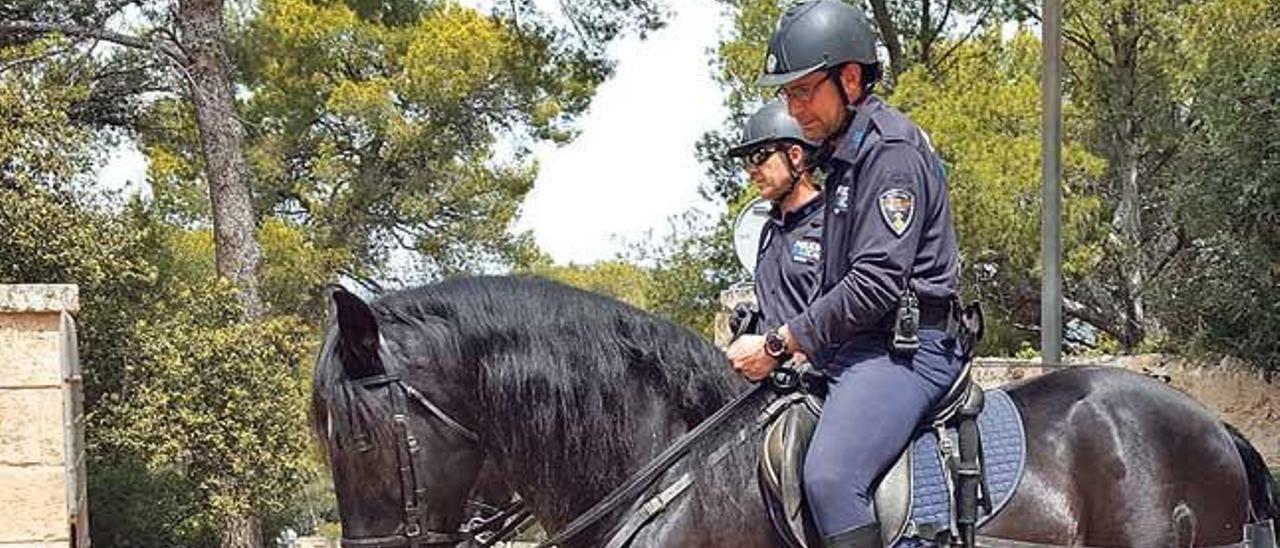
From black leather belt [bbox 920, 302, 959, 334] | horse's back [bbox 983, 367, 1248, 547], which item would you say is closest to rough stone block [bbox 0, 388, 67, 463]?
horse's back [bbox 983, 367, 1248, 547]

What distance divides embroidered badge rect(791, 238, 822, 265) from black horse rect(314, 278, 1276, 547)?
0.44 m

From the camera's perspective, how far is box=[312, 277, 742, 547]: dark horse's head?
3283 millimetres

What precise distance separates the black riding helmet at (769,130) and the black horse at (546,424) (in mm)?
1541

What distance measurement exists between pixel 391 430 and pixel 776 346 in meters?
0.84

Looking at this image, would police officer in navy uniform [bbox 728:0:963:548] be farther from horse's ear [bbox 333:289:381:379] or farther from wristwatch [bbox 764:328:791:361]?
Result: horse's ear [bbox 333:289:381:379]

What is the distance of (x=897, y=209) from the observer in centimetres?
325

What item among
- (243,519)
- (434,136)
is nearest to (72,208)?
(243,519)

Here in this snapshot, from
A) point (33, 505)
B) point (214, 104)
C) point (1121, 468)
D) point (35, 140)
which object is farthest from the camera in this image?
point (214, 104)

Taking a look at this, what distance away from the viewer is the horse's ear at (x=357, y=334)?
10.8ft

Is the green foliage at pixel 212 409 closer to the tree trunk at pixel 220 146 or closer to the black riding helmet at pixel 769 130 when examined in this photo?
the tree trunk at pixel 220 146

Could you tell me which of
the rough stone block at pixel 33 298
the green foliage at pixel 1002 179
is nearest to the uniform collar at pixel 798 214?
the rough stone block at pixel 33 298

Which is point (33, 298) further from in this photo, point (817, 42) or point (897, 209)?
point (897, 209)

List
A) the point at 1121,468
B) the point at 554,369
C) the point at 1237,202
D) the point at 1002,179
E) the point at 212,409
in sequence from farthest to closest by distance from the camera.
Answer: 1. the point at 1002,179
2. the point at 1237,202
3. the point at 212,409
4. the point at 1121,468
5. the point at 554,369

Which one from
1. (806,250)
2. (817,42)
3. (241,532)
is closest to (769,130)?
(806,250)
